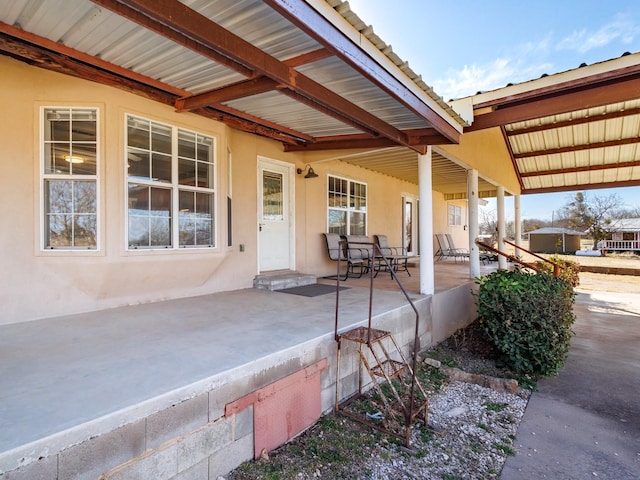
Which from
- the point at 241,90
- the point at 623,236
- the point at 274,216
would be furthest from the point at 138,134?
the point at 623,236

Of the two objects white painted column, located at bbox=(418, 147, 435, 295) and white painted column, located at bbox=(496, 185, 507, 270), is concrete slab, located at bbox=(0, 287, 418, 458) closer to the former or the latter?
white painted column, located at bbox=(418, 147, 435, 295)

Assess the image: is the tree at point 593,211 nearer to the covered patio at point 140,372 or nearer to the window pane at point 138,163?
the covered patio at point 140,372

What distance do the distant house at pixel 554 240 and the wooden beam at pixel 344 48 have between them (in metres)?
29.7

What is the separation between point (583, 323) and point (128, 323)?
24.9 ft

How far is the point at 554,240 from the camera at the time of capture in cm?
2958

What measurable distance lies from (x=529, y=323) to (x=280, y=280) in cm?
342

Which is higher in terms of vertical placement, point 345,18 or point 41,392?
point 345,18

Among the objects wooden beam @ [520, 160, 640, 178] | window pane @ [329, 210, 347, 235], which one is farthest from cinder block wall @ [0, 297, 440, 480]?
wooden beam @ [520, 160, 640, 178]

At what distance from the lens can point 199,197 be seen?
15.2 feet

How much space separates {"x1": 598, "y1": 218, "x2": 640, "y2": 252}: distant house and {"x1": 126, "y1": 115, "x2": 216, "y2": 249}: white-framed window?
3425 cm

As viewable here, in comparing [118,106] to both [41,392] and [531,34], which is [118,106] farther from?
[531,34]

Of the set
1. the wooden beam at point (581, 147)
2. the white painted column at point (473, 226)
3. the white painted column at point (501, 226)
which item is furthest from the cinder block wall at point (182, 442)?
the wooden beam at point (581, 147)

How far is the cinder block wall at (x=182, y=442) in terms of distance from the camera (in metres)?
1.56

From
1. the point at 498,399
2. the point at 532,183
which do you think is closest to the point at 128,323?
the point at 498,399
